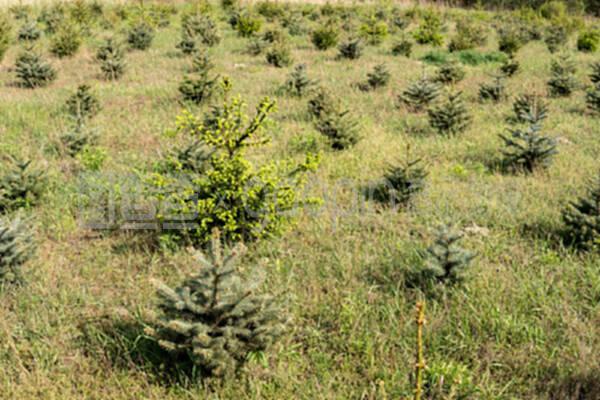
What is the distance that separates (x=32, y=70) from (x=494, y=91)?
1009cm

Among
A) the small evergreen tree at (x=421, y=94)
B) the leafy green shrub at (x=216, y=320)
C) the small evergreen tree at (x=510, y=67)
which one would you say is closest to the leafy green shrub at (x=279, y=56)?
the small evergreen tree at (x=421, y=94)

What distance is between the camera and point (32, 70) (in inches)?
434

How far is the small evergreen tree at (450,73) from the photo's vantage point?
11930 millimetres

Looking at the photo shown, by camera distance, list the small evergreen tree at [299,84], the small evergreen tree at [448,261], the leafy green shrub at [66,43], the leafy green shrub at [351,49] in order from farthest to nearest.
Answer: the leafy green shrub at [351,49] → the leafy green shrub at [66,43] → the small evergreen tree at [299,84] → the small evergreen tree at [448,261]

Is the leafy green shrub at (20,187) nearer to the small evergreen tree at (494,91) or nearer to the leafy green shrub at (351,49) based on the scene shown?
the small evergreen tree at (494,91)

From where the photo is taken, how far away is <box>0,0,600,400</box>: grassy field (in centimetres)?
314

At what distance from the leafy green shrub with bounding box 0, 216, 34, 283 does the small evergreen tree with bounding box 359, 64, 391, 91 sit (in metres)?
8.72

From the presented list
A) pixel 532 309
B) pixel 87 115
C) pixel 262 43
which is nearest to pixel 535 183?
pixel 532 309

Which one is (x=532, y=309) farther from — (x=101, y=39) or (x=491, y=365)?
(x=101, y=39)

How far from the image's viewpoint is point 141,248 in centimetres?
495

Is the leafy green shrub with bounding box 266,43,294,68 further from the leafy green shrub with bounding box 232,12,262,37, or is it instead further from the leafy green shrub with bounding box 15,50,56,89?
the leafy green shrub with bounding box 15,50,56,89

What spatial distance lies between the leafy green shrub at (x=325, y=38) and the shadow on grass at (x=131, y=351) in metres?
14.0

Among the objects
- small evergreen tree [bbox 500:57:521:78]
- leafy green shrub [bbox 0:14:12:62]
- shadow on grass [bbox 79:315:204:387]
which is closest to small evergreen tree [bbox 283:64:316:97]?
small evergreen tree [bbox 500:57:521:78]

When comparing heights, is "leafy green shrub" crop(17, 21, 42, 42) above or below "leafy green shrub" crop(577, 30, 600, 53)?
above
